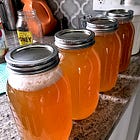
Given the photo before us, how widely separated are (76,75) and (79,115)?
0.37ft

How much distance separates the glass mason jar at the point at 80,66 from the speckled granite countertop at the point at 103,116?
28 mm

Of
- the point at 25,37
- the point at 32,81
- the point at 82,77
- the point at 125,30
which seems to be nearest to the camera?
the point at 32,81

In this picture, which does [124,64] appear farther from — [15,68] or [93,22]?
[15,68]

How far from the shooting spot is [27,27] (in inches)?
32.3

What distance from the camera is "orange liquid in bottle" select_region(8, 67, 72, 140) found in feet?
1.09

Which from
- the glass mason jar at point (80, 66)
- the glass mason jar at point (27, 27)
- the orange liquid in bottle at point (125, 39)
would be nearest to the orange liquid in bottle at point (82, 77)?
the glass mason jar at point (80, 66)

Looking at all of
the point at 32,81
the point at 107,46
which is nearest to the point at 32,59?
the point at 32,81

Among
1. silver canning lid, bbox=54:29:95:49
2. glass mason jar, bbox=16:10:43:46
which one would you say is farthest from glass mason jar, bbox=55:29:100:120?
glass mason jar, bbox=16:10:43:46

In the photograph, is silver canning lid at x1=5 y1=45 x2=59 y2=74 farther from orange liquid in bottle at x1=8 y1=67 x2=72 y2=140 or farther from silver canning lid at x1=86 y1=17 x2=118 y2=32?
silver canning lid at x1=86 y1=17 x2=118 y2=32

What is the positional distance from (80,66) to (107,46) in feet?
0.43

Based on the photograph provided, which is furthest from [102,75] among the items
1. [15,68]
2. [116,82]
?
[15,68]

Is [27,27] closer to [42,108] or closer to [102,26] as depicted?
[102,26]

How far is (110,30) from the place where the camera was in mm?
486

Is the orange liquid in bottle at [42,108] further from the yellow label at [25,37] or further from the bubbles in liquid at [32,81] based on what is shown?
the yellow label at [25,37]
